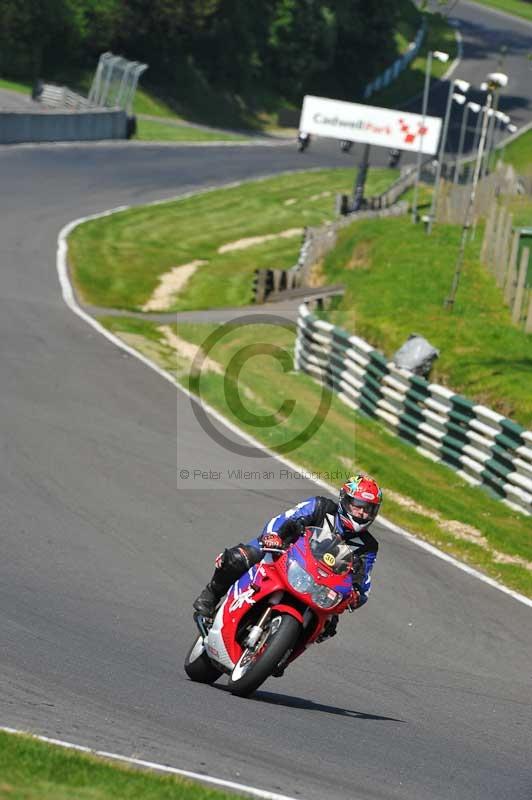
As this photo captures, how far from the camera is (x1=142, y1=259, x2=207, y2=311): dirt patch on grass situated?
3234cm

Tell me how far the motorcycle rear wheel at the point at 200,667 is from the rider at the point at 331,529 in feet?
0.89

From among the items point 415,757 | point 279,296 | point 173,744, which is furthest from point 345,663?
point 279,296

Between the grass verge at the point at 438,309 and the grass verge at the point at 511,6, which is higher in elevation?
the grass verge at the point at 511,6

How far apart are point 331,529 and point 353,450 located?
1068 centimetres

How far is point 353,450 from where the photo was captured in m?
20.3

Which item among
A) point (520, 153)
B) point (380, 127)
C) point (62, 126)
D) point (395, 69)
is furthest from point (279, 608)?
point (395, 69)

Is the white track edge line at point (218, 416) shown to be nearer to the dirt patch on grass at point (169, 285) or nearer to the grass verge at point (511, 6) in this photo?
the dirt patch on grass at point (169, 285)

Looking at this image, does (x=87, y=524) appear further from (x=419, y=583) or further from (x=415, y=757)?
(x=415, y=757)

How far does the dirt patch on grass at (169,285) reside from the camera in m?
32.3

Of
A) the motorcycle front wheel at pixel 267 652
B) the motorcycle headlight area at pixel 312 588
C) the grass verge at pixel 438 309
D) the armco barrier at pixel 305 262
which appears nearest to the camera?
the motorcycle front wheel at pixel 267 652

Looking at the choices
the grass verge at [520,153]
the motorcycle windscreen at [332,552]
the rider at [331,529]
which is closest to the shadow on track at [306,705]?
the rider at [331,529]

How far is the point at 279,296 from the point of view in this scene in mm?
32844

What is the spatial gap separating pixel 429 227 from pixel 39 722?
3107cm

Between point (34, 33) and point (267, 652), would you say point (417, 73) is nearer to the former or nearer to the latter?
point (34, 33)
